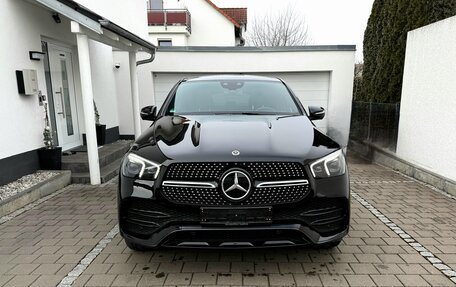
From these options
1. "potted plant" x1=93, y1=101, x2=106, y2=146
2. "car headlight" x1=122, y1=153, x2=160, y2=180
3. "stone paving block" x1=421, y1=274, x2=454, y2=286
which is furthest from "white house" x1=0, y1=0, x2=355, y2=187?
"stone paving block" x1=421, y1=274, x2=454, y2=286

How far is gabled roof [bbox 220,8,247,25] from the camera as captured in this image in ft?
95.4

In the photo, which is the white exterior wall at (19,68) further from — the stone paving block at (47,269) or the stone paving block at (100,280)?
the stone paving block at (100,280)

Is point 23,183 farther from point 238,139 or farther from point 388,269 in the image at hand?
point 388,269

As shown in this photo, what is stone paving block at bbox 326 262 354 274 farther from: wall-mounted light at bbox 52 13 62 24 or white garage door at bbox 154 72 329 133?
white garage door at bbox 154 72 329 133

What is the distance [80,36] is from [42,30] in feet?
3.54

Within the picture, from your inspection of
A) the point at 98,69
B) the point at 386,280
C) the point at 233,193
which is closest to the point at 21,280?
the point at 233,193

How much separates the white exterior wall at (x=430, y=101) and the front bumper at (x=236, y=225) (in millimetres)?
3629

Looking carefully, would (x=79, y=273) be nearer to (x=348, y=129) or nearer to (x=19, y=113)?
(x=19, y=113)

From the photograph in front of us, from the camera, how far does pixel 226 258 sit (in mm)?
3080

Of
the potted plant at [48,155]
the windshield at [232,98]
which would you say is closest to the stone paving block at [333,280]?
the windshield at [232,98]

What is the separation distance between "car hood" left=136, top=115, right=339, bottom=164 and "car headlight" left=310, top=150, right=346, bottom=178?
5cm

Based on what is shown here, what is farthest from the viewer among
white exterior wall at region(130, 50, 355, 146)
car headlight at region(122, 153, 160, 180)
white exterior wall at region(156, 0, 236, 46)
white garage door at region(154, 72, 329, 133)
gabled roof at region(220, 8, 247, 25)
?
gabled roof at region(220, 8, 247, 25)

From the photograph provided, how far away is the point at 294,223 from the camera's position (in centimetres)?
251

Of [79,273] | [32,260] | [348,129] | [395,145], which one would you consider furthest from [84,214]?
[348,129]
